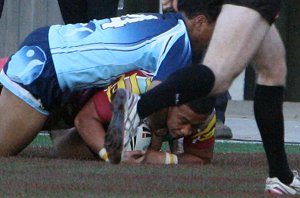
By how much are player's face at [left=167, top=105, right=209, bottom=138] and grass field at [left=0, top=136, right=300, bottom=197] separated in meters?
0.19

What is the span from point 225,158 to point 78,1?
2251 millimetres

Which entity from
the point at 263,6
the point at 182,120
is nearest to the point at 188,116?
the point at 182,120

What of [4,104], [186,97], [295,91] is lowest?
[295,91]

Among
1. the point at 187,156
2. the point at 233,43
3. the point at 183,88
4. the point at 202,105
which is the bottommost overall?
the point at 187,156

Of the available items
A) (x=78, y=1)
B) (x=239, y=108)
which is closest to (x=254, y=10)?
(x=78, y=1)

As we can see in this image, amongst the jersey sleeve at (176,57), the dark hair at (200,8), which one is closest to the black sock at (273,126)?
the dark hair at (200,8)

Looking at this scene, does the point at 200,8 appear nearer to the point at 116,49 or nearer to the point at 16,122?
the point at 116,49

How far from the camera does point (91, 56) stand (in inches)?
241

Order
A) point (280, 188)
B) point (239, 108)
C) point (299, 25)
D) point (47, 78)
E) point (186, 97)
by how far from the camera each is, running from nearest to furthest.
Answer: point (186, 97)
point (280, 188)
point (47, 78)
point (239, 108)
point (299, 25)

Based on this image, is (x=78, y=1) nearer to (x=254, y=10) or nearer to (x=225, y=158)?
(x=225, y=158)

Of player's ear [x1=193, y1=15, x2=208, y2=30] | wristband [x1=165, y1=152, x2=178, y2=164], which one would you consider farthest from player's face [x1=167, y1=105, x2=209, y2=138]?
player's ear [x1=193, y1=15, x2=208, y2=30]

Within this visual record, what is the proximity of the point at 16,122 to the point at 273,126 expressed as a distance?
185 centimetres

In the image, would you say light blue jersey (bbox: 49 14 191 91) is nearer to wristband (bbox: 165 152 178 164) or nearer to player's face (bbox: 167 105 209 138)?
player's face (bbox: 167 105 209 138)

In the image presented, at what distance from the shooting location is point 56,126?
21.7 feet
